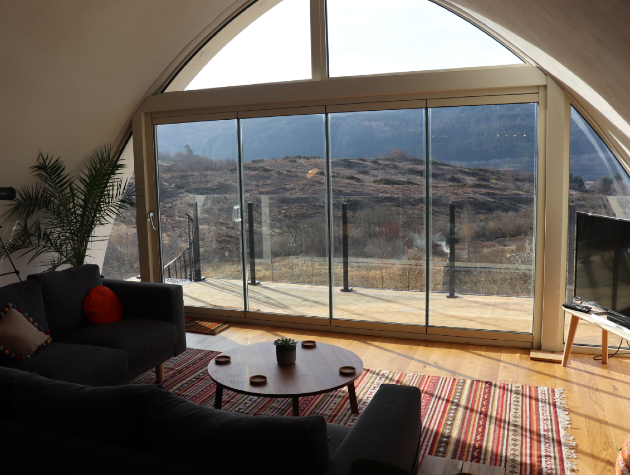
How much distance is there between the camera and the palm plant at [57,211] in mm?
4887

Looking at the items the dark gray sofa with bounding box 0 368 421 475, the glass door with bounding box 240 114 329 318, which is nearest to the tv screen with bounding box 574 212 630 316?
the glass door with bounding box 240 114 329 318

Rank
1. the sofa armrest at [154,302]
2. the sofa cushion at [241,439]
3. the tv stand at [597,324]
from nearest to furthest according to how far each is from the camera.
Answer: the sofa cushion at [241,439]
the tv stand at [597,324]
the sofa armrest at [154,302]

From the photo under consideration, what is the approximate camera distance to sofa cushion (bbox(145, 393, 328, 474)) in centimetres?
140

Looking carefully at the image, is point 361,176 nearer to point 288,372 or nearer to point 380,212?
point 380,212

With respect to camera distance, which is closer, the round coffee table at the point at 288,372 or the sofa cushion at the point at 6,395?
the sofa cushion at the point at 6,395

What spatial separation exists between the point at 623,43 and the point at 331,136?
3.28 m

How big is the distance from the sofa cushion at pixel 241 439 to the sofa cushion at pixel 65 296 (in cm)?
242

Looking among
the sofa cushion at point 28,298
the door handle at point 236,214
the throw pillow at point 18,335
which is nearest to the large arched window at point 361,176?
the door handle at point 236,214

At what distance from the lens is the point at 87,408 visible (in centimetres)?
163

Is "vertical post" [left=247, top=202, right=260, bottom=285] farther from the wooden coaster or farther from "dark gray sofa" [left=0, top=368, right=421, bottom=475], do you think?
"dark gray sofa" [left=0, top=368, right=421, bottom=475]

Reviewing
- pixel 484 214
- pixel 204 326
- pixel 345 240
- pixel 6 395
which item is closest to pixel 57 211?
pixel 204 326

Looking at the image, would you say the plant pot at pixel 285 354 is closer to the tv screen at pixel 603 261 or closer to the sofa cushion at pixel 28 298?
the sofa cushion at pixel 28 298

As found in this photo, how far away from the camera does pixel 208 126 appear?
17.4 ft

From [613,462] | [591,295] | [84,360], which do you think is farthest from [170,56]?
[613,462]
